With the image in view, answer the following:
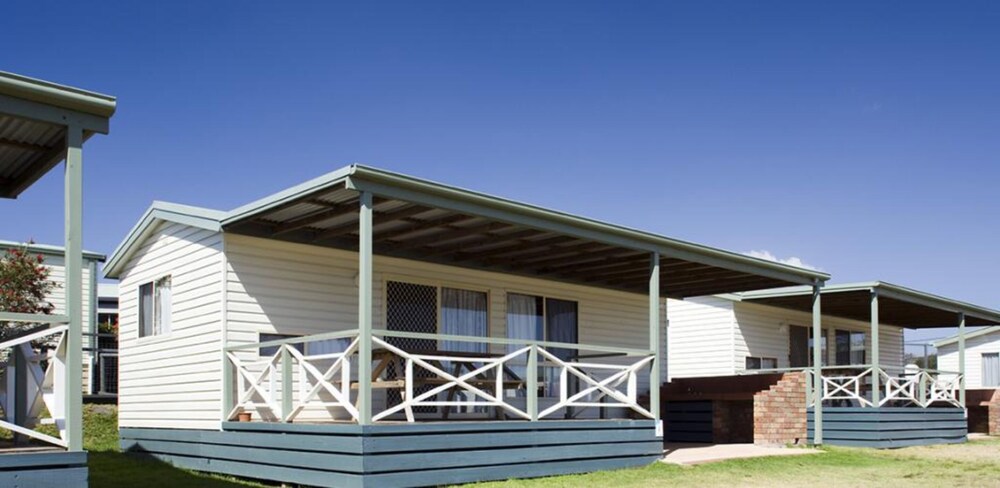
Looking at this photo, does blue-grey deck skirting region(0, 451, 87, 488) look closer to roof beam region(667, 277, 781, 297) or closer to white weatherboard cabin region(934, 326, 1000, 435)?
roof beam region(667, 277, 781, 297)

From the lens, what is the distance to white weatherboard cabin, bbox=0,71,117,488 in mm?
6875

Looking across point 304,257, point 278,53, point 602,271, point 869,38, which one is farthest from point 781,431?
point 278,53

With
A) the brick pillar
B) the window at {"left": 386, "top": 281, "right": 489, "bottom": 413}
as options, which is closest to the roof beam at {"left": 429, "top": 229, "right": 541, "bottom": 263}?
the window at {"left": 386, "top": 281, "right": 489, "bottom": 413}

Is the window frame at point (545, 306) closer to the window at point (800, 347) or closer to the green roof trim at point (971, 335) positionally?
the window at point (800, 347)

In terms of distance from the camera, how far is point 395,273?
13.5m

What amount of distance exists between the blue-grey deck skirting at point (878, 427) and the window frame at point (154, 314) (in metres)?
10.5

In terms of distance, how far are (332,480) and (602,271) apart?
23.7 ft

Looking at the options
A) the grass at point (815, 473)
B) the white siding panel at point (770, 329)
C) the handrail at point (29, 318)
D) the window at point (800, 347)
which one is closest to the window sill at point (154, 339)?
the grass at point (815, 473)

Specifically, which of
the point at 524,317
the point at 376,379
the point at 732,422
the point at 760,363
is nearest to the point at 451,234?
the point at 376,379

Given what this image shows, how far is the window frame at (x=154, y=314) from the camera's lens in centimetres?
1289

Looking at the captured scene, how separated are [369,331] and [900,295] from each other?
12.7 m

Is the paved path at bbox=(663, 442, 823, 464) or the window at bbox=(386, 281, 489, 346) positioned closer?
the paved path at bbox=(663, 442, 823, 464)

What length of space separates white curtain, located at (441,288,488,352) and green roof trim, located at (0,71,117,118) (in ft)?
23.9

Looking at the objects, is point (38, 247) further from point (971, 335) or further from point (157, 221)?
point (971, 335)
